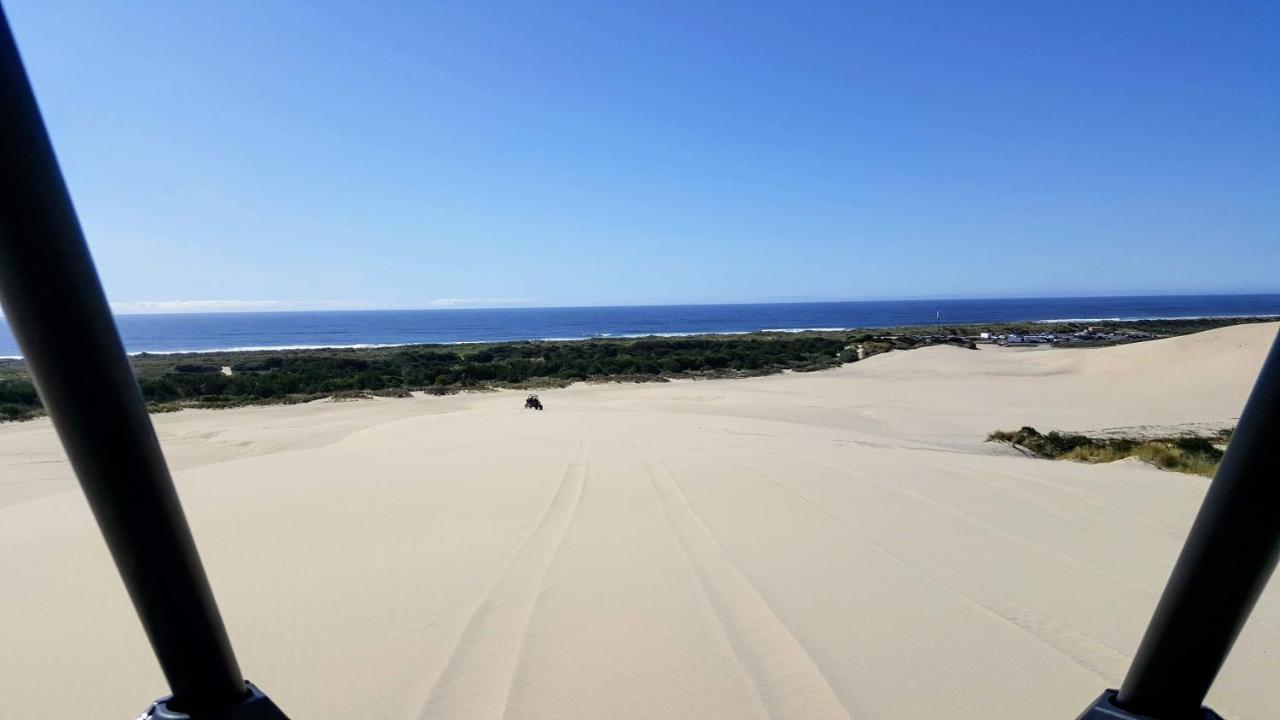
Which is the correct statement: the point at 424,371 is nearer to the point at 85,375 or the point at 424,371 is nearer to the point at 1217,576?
the point at 85,375

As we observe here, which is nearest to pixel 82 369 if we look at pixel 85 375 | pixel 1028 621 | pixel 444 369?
pixel 85 375

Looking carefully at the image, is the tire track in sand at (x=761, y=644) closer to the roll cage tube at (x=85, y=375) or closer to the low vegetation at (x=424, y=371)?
the roll cage tube at (x=85, y=375)

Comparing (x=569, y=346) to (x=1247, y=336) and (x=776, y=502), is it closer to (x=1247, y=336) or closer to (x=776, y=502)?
(x=1247, y=336)

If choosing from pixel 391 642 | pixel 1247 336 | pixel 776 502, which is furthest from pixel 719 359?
pixel 391 642

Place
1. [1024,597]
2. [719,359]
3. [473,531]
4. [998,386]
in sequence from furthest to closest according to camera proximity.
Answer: [719,359] < [998,386] < [473,531] < [1024,597]

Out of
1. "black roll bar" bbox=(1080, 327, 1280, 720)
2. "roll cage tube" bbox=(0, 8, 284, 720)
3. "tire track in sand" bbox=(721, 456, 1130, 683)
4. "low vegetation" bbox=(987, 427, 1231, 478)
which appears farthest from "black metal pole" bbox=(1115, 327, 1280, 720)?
"low vegetation" bbox=(987, 427, 1231, 478)

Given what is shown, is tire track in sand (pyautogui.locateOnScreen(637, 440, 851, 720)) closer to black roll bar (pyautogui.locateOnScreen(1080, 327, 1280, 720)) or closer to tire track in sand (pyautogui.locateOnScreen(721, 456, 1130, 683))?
tire track in sand (pyautogui.locateOnScreen(721, 456, 1130, 683))
